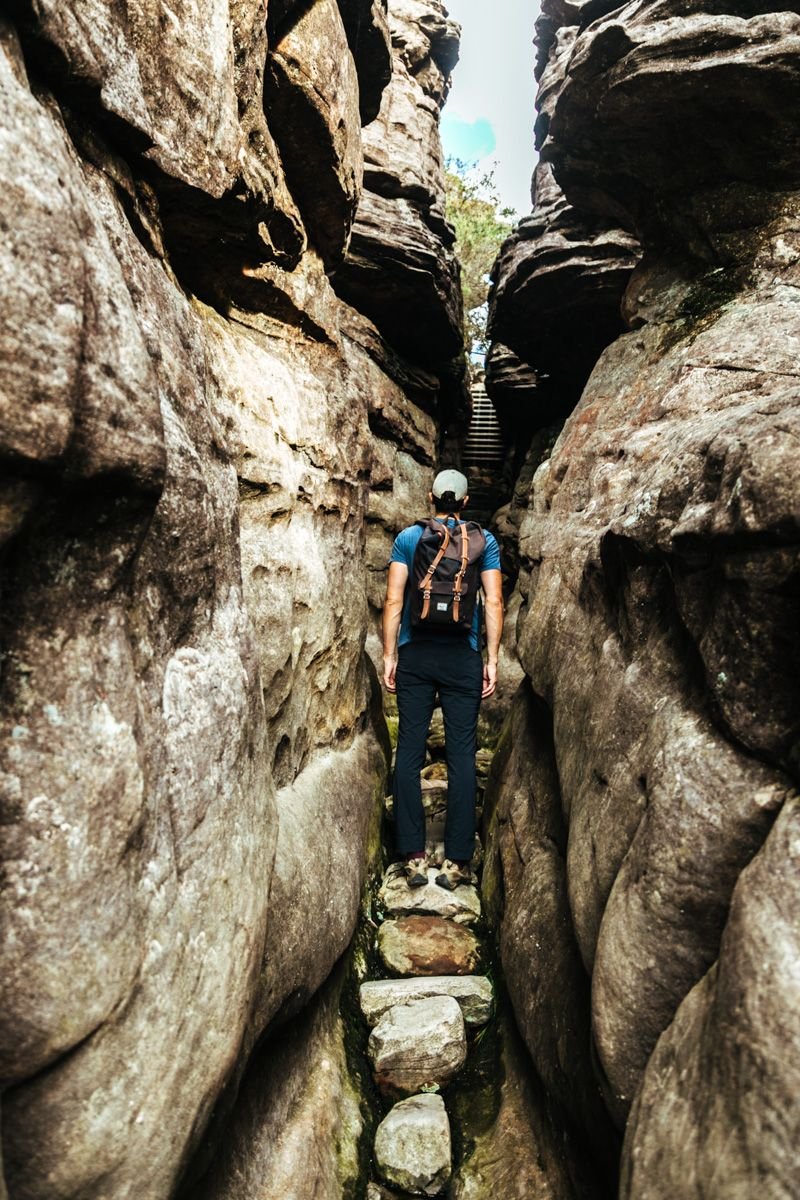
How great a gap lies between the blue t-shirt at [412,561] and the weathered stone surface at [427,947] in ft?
8.96

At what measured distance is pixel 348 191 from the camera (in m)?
7.85

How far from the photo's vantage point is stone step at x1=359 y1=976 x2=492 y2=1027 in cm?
603

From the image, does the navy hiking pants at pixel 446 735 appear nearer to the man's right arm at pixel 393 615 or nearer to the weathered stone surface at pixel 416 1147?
the man's right arm at pixel 393 615

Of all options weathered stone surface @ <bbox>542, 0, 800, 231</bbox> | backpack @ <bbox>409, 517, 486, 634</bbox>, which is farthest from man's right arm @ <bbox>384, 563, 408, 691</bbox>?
weathered stone surface @ <bbox>542, 0, 800, 231</bbox>

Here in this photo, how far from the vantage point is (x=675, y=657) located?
4.28 metres

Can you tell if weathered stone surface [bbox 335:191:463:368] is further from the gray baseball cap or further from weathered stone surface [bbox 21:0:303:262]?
weathered stone surface [bbox 21:0:303:262]

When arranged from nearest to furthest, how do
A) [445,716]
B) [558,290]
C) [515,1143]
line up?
1. [515,1143]
2. [445,716]
3. [558,290]

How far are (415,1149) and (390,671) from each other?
4325 mm

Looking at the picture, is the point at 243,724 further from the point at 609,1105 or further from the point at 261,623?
the point at 609,1105

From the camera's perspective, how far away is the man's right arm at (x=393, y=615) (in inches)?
319

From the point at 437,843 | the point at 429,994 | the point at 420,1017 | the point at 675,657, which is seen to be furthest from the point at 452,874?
the point at 675,657

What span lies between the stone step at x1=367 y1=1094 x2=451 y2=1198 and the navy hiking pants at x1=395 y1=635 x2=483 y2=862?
2.82m

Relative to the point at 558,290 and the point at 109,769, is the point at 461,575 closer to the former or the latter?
the point at 109,769

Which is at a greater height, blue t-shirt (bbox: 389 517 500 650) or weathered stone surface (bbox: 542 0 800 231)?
weathered stone surface (bbox: 542 0 800 231)
